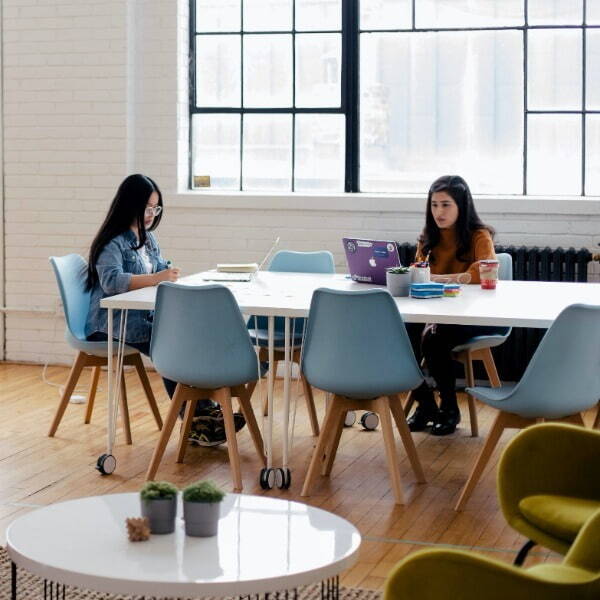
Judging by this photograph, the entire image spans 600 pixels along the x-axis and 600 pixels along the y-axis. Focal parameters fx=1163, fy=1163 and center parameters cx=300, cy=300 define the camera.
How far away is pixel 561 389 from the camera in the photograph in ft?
12.9

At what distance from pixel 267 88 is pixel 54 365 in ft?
7.09

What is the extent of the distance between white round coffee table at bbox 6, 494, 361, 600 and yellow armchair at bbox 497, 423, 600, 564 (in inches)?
22.5

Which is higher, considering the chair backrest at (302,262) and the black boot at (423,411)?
the chair backrest at (302,262)

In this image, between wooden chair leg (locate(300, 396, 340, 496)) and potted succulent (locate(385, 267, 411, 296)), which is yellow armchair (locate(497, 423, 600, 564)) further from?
potted succulent (locate(385, 267, 411, 296))

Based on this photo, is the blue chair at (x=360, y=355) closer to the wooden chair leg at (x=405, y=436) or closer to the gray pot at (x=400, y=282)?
the wooden chair leg at (x=405, y=436)

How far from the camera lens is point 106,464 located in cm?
469

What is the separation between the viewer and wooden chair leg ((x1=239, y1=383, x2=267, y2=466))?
15.1 feet

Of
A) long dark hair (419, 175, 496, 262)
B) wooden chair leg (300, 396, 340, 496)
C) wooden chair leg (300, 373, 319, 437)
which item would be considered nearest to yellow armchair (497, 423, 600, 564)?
wooden chair leg (300, 396, 340, 496)

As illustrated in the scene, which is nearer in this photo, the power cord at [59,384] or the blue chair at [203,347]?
the blue chair at [203,347]

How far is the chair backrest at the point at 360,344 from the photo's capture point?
4.15m

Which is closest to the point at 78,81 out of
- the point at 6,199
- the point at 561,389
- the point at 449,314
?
the point at 6,199

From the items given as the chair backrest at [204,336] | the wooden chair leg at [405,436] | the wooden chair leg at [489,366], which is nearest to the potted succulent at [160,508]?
the chair backrest at [204,336]

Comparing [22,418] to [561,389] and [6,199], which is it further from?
[561,389]

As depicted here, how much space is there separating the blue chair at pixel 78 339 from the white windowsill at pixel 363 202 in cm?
156
